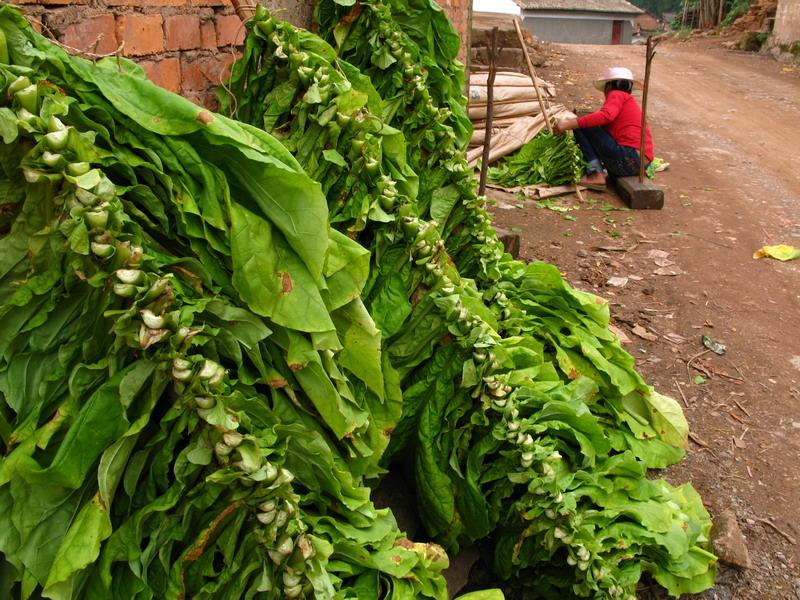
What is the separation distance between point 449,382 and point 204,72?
1.41 metres

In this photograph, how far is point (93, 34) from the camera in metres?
2.24

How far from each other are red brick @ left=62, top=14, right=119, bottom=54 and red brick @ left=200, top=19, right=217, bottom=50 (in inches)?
18.1

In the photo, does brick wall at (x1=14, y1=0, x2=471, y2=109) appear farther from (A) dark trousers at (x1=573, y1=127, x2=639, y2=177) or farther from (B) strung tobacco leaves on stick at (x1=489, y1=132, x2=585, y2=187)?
(A) dark trousers at (x1=573, y1=127, x2=639, y2=177)

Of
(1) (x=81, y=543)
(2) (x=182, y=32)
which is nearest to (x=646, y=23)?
(2) (x=182, y=32)

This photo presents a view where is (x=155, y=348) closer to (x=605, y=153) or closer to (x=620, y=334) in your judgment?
(x=620, y=334)

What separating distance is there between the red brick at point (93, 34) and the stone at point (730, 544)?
2859 mm

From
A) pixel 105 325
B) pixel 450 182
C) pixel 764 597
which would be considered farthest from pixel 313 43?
pixel 764 597

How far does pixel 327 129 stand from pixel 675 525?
1899 mm

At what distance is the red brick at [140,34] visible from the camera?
7.75 ft

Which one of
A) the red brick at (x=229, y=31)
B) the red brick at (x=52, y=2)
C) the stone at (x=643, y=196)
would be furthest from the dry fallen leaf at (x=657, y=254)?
the red brick at (x=52, y=2)

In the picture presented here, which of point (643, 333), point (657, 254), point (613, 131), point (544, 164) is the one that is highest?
point (613, 131)

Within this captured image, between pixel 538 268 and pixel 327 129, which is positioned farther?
pixel 538 268

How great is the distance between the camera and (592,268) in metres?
5.94

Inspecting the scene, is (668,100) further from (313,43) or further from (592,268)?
(313,43)
